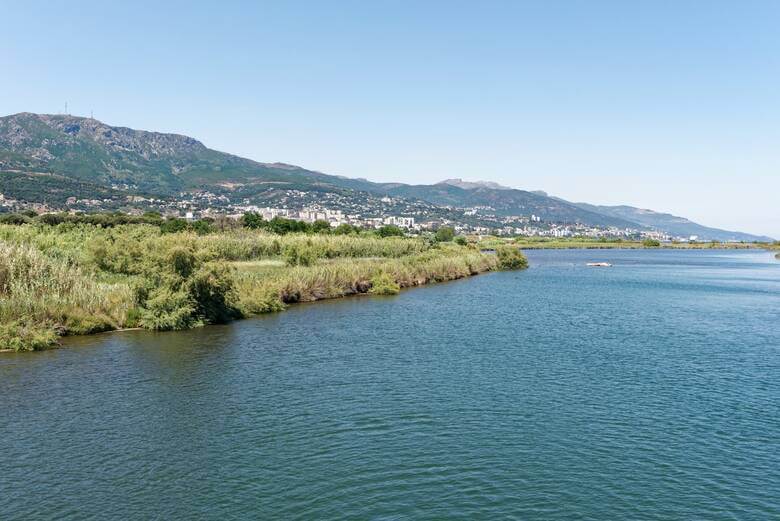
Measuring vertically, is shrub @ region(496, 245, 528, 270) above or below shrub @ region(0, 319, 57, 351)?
above

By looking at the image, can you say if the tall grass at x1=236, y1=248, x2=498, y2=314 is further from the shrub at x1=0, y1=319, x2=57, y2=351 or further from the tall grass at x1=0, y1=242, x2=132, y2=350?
the shrub at x1=0, y1=319, x2=57, y2=351

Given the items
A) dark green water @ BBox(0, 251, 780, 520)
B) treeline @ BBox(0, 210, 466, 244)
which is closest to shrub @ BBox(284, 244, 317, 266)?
dark green water @ BBox(0, 251, 780, 520)

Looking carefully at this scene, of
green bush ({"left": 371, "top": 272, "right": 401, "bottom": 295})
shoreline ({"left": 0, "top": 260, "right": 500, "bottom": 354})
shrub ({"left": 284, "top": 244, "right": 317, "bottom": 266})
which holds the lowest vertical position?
shoreline ({"left": 0, "top": 260, "right": 500, "bottom": 354})

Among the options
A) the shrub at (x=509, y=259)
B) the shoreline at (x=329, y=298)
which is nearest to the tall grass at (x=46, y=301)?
the shoreline at (x=329, y=298)

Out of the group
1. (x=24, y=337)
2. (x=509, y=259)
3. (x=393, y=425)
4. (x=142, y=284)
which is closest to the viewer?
(x=393, y=425)

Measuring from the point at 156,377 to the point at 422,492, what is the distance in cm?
1732

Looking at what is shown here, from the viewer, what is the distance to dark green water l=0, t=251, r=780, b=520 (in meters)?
16.6

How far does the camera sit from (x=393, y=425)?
22.5 metres

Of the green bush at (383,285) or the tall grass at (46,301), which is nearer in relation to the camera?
the tall grass at (46,301)

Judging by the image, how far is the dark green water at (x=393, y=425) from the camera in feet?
54.5

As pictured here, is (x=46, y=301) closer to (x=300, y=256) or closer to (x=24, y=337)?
(x=24, y=337)

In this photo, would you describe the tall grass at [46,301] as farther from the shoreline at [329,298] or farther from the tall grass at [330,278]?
the tall grass at [330,278]

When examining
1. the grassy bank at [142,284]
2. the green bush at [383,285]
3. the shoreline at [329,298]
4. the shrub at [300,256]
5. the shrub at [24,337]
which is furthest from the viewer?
the shrub at [300,256]

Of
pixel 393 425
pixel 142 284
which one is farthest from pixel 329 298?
pixel 393 425
